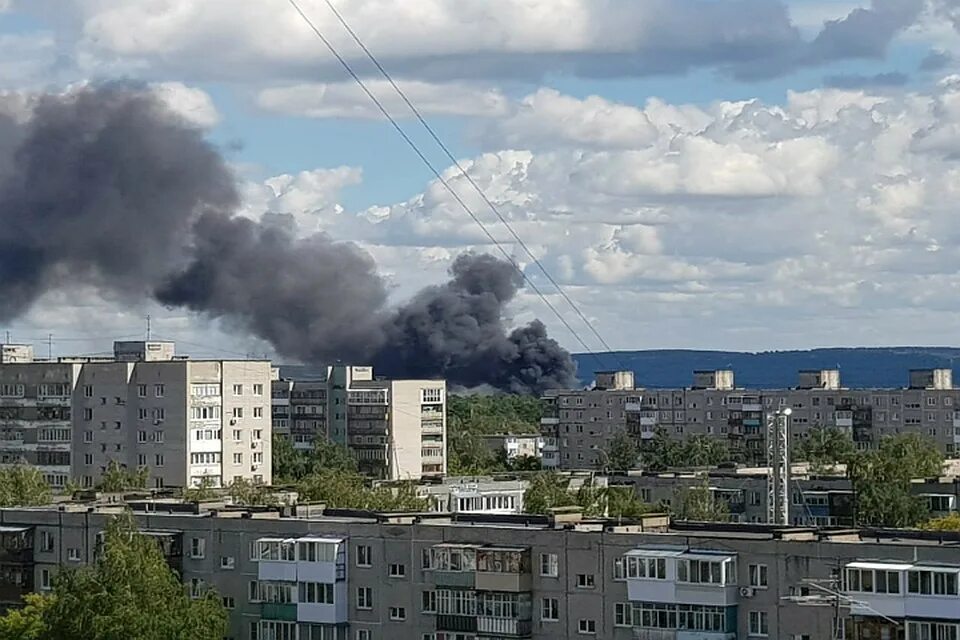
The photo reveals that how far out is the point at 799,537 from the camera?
37844mm

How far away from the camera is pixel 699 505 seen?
222ft

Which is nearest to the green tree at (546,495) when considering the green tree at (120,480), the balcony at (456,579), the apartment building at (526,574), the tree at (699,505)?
the tree at (699,505)

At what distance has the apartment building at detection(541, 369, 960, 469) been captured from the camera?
11469cm

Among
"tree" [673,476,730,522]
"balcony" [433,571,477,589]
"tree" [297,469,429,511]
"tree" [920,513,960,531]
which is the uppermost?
"tree" [297,469,429,511]

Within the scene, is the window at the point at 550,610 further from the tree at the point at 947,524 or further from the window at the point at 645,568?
the tree at the point at 947,524

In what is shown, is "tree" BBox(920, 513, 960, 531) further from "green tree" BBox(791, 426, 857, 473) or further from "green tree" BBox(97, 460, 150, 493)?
"green tree" BBox(791, 426, 857, 473)

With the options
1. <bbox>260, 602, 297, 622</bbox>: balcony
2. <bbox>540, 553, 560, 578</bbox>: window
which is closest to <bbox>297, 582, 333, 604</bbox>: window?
<bbox>260, 602, 297, 622</bbox>: balcony

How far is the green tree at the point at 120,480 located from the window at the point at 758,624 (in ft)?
112

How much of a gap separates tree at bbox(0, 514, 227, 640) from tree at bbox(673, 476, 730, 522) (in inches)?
990

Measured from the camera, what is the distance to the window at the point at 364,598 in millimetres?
42219

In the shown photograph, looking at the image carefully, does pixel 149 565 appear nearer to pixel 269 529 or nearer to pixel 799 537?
pixel 269 529

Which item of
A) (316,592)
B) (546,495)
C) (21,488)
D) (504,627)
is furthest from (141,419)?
(504,627)

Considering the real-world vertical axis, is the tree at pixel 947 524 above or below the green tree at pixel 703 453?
below

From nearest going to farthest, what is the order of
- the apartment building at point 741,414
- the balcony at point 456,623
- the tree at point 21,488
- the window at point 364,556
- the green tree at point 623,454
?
the balcony at point 456,623 → the window at point 364,556 → the tree at point 21,488 → the green tree at point 623,454 → the apartment building at point 741,414
